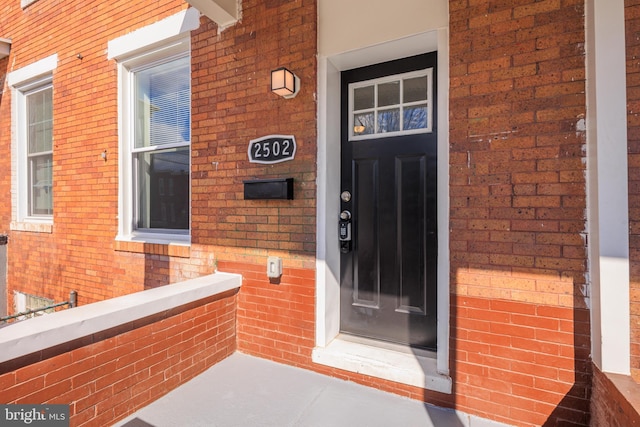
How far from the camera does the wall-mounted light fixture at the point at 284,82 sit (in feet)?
8.67

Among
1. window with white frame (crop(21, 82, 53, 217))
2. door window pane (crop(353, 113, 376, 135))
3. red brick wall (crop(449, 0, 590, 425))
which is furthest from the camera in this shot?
window with white frame (crop(21, 82, 53, 217))

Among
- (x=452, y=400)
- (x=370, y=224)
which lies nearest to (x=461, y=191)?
(x=370, y=224)

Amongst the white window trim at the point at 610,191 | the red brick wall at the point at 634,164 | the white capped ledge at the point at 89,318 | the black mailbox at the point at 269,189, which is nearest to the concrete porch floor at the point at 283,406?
the white capped ledge at the point at 89,318

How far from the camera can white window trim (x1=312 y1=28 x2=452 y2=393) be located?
89.4 inches

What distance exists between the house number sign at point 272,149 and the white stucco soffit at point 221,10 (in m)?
1.19

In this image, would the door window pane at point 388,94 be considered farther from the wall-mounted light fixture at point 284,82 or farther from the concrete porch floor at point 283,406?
the concrete porch floor at point 283,406

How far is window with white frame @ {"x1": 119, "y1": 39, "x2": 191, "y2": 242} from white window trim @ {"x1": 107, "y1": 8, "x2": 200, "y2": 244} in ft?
0.03

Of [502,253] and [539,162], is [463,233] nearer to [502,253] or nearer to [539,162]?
[502,253]

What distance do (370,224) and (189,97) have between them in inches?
96.4

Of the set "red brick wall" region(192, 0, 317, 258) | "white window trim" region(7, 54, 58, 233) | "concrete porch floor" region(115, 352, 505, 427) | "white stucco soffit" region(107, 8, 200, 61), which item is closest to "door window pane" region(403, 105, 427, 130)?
"red brick wall" region(192, 0, 317, 258)

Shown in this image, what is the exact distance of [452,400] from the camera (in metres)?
2.21

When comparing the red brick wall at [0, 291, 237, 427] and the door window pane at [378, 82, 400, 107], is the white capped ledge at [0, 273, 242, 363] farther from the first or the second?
the door window pane at [378, 82, 400, 107]

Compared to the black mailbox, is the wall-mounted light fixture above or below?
above

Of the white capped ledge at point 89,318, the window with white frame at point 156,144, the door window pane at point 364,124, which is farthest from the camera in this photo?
the window with white frame at point 156,144
